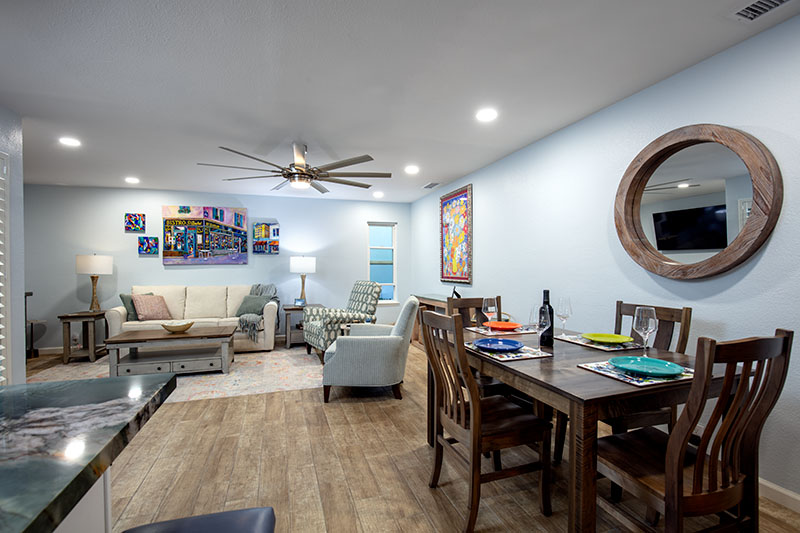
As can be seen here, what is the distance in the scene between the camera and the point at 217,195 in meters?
6.09

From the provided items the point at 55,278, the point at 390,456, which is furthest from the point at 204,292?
the point at 390,456

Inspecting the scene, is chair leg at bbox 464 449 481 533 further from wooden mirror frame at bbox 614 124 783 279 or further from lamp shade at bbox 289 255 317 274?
lamp shade at bbox 289 255 317 274

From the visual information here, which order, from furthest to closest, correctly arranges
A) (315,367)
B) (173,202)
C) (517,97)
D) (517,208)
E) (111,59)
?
(173,202), (315,367), (517,208), (517,97), (111,59)

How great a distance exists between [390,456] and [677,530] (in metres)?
1.56

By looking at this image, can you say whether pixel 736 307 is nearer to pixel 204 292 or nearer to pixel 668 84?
pixel 668 84

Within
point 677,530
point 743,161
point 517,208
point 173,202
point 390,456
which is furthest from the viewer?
point 173,202

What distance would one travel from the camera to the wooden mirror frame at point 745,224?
6.46ft

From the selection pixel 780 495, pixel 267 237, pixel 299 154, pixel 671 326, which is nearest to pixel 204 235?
pixel 267 237

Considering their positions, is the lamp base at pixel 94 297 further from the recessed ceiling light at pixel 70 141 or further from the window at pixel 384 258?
the window at pixel 384 258

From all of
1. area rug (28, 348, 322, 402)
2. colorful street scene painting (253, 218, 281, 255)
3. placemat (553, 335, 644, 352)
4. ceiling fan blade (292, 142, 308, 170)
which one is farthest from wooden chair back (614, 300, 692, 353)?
colorful street scene painting (253, 218, 281, 255)

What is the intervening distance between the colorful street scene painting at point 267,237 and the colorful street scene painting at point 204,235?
17 cm

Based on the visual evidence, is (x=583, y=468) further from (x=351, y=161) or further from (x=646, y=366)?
(x=351, y=161)

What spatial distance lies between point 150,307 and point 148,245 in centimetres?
111

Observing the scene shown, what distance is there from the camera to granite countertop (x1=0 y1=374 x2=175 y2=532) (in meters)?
0.44
